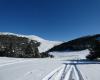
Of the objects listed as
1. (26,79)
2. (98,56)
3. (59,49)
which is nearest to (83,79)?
(26,79)

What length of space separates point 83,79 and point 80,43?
285ft

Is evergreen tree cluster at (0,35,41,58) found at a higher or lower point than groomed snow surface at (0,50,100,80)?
higher

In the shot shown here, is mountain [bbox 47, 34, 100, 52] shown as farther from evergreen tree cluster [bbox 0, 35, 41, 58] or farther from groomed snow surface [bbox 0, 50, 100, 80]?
groomed snow surface [bbox 0, 50, 100, 80]

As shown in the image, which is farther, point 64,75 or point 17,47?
point 17,47

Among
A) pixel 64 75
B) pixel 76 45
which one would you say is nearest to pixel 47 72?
pixel 64 75

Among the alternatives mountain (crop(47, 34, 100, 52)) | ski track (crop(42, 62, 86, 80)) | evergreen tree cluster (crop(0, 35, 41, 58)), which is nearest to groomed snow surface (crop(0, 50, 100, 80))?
ski track (crop(42, 62, 86, 80))

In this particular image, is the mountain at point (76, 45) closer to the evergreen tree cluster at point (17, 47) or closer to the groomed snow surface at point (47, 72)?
the evergreen tree cluster at point (17, 47)

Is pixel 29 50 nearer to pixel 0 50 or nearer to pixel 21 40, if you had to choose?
pixel 21 40

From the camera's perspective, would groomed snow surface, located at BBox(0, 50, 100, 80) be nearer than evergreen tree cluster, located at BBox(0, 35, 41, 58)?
Yes

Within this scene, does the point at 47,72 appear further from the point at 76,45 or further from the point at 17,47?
the point at 76,45

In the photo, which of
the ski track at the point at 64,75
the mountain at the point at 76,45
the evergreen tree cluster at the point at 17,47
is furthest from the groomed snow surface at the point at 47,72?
the mountain at the point at 76,45

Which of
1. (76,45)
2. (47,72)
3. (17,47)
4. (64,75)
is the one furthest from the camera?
(76,45)

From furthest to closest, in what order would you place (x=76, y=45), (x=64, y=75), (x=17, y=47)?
(x=76, y=45), (x=17, y=47), (x=64, y=75)

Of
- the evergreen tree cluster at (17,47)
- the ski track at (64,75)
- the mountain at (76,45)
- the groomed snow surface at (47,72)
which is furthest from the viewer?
the mountain at (76,45)
